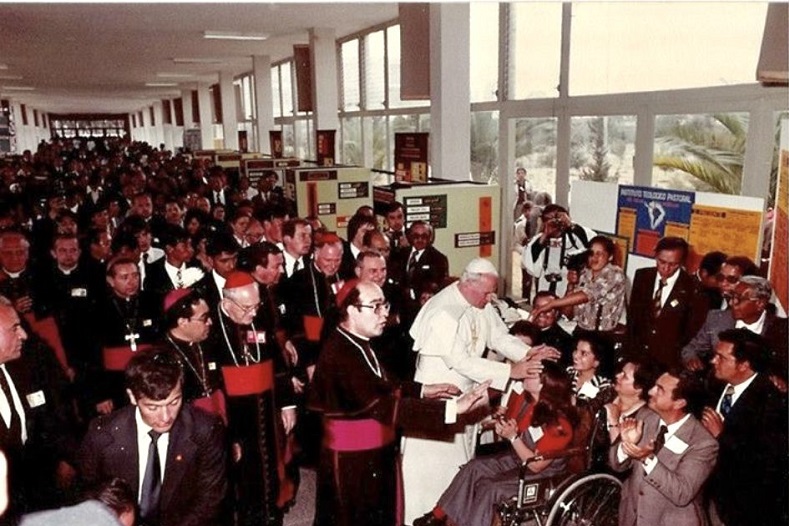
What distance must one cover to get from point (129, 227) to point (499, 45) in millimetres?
5369

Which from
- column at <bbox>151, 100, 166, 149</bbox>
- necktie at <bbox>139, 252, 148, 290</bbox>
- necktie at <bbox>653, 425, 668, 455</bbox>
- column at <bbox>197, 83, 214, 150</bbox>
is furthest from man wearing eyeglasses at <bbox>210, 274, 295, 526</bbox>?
column at <bbox>151, 100, 166, 149</bbox>

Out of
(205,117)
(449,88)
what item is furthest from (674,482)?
(205,117)

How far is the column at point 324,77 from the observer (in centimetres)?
1217

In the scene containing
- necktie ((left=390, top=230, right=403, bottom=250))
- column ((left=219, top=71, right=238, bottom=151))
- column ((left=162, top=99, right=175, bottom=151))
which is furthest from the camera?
column ((left=162, top=99, right=175, bottom=151))

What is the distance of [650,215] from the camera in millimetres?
5402

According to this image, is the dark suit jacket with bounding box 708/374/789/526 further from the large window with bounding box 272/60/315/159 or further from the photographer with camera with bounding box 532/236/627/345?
the large window with bounding box 272/60/315/159

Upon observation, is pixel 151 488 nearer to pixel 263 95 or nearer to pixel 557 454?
pixel 557 454

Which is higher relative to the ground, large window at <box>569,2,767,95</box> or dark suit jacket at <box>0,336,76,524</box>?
large window at <box>569,2,767,95</box>

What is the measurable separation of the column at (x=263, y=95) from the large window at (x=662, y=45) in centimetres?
1054

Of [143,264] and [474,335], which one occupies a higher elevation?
[143,264]

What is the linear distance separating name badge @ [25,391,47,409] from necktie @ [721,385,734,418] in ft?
11.0

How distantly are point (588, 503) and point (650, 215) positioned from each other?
2764 millimetres

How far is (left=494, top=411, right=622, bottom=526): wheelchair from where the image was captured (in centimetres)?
334

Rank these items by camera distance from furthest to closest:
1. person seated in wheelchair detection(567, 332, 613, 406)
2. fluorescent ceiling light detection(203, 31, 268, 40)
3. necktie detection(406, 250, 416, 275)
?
fluorescent ceiling light detection(203, 31, 268, 40)
necktie detection(406, 250, 416, 275)
person seated in wheelchair detection(567, 332, 613, 406)
